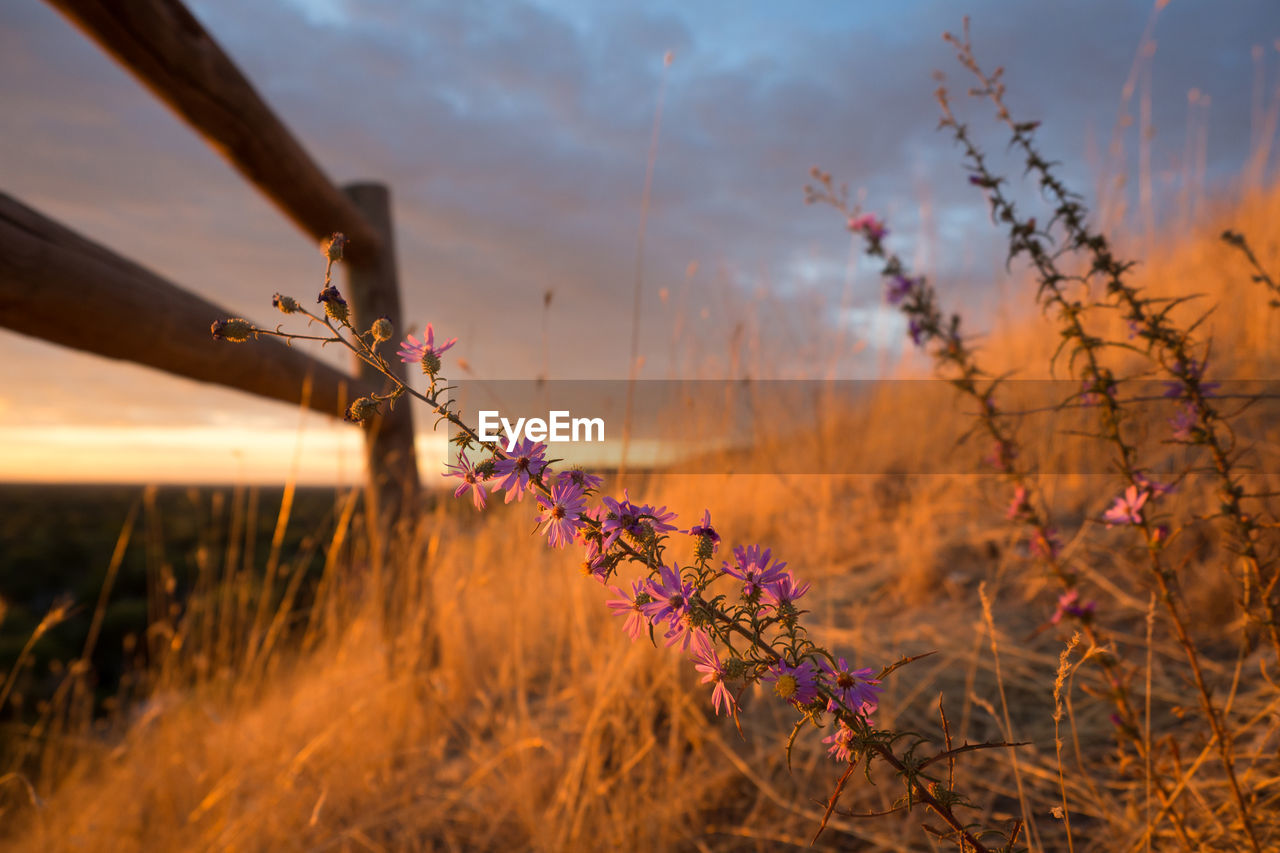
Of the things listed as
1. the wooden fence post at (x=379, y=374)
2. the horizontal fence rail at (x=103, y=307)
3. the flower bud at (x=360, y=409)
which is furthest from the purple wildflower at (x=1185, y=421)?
the wooden fence post at (x=379, y=374)

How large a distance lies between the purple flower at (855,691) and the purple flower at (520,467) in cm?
36

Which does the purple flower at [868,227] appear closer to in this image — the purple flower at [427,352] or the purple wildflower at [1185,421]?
the purple wildflower at [1185,421]

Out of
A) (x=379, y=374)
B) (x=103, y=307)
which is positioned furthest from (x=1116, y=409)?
(x=379, y=374)

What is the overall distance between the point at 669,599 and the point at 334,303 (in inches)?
17.2

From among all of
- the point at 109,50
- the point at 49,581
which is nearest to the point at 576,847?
the point at 109,50

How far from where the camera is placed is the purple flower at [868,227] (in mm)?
1927

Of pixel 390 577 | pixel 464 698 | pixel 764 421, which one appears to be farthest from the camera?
pixel 764 421

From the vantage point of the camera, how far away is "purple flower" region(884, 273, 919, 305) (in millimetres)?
1880

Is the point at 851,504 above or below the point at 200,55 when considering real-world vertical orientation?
below

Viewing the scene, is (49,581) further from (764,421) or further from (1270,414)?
(1270,414)

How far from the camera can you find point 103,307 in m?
1.45

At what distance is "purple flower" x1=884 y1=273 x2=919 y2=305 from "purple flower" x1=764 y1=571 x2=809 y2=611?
4.46 ft

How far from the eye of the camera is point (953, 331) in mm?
1781

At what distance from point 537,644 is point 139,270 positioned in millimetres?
2192
